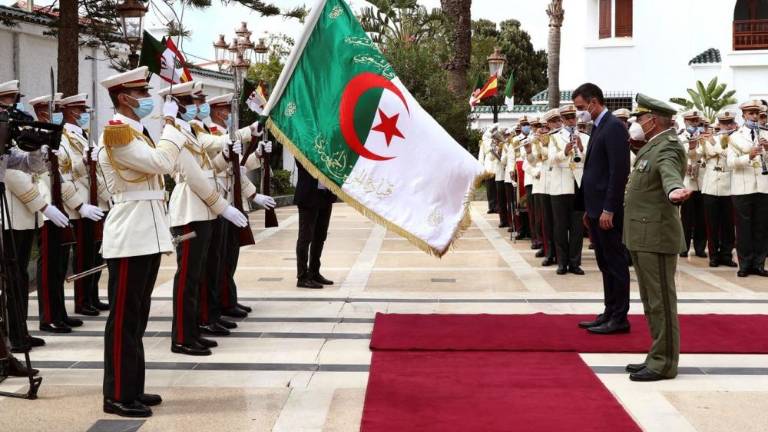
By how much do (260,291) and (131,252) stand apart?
4.58 metres

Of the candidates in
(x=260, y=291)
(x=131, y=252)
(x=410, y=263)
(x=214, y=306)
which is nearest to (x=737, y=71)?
(x=410, y=263)

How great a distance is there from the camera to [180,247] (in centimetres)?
691

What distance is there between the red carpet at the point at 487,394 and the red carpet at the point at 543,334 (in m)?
0.23

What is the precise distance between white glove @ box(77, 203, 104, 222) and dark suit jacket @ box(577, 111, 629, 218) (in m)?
3.91

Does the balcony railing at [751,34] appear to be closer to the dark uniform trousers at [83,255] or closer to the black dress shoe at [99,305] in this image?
the black dress shoe at [99,305]

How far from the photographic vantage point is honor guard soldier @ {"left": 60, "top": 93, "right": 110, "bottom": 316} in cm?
824

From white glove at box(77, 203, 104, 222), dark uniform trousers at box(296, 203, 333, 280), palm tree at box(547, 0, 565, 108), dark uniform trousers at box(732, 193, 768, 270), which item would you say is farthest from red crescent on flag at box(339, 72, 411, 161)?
palm tree at box(547, 0, 565, 108)

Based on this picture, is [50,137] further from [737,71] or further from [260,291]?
[737,71]

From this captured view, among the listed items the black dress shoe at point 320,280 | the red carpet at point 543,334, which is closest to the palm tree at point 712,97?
the black dress shoe at point 320,280

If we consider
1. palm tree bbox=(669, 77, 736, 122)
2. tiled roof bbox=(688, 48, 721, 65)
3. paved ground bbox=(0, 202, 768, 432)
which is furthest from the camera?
tiled roof bbox=(688, 48, 721, 65)

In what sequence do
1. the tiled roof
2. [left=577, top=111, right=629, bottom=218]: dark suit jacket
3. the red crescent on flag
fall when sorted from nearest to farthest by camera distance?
the red crescent on flag
[left=577, top=111, right=629, bottom=218]: dark suit jacket
the tiled roof

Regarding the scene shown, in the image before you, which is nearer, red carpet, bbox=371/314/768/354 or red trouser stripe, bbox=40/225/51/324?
red carpet, bbox=371/314/768/354

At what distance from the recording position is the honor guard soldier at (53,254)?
7.77m

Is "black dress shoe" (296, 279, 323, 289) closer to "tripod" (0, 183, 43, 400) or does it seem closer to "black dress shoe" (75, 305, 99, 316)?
"black dress shoe" (75, 305, 99, 316)
